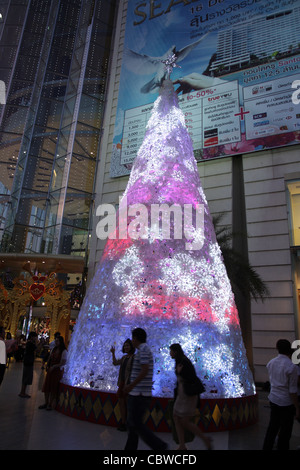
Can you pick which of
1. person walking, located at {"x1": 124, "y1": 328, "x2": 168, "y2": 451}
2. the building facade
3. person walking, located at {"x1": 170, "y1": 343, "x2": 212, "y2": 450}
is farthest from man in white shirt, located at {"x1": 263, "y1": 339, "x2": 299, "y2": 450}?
the building facade

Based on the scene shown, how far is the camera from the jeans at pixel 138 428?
3.06 meters

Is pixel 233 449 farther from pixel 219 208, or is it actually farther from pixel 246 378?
pixel 219 208

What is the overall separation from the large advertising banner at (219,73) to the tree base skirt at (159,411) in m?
10.0

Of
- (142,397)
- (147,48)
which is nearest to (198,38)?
(147,48)

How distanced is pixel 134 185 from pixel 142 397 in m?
3.93

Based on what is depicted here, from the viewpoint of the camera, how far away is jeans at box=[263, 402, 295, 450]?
11.5 ft

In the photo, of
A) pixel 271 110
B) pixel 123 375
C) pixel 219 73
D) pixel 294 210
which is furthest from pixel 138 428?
pixel 219 73

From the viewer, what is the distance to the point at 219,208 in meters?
13.0

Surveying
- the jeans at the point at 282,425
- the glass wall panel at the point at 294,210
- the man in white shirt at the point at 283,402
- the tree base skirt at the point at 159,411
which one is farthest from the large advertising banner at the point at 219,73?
the jeans at the point at 282,425

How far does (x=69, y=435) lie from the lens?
4.15 meters

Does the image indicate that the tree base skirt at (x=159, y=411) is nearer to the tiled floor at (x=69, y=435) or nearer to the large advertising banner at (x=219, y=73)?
the tiled floor at (x=69, y=435)

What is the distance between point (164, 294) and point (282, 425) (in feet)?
7.42

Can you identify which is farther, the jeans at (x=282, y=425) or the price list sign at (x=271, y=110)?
the price list sign at (x=271, y=110)

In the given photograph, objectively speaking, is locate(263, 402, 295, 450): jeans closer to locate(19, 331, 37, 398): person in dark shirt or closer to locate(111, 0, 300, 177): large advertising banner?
locate(19, 331, 37, 398): person in dark shirt
